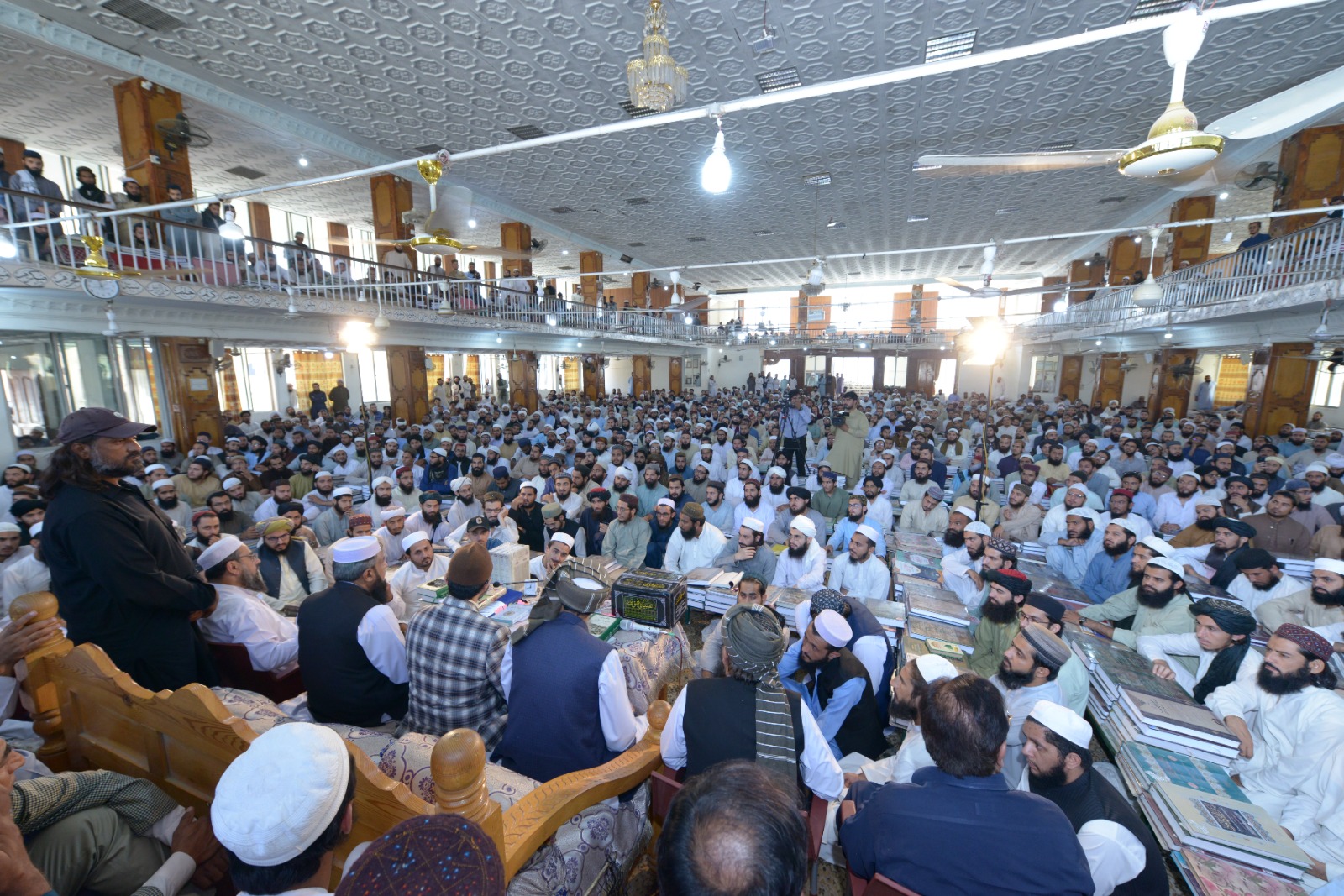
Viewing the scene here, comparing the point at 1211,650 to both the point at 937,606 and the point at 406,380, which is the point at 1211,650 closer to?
the point at 937,606

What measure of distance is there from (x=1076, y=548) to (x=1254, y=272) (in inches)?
298

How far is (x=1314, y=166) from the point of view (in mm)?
8328

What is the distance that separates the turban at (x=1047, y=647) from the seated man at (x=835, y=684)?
0.85 meters

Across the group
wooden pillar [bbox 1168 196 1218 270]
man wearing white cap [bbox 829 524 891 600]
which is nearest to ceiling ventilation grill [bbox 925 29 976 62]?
man wearing white cap [bbox 829 524 891 600]

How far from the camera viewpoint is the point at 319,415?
1373cm

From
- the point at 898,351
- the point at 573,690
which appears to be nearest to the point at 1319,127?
the point at 573,690

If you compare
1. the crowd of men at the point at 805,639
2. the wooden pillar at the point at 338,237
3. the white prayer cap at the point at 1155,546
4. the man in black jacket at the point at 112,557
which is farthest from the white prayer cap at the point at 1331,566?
the wooden pillar at the point at 338,237

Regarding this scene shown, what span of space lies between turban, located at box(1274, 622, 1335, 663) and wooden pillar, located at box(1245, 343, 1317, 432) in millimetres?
10052

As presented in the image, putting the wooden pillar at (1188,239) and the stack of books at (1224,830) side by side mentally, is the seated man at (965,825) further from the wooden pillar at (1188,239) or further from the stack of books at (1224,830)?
the wooden pillar at (1188,239)

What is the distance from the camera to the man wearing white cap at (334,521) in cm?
574

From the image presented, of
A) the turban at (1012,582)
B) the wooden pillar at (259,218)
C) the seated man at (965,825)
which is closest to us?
the seated man at (965,825)

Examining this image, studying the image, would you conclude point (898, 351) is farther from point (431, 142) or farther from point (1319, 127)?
point (431, 142)

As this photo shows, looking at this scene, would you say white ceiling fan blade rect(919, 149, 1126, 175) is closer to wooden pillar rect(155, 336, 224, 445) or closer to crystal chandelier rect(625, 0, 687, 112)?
crystal chandelier rect(625, 0, 687, 112)

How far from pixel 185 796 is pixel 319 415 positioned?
14.0m
